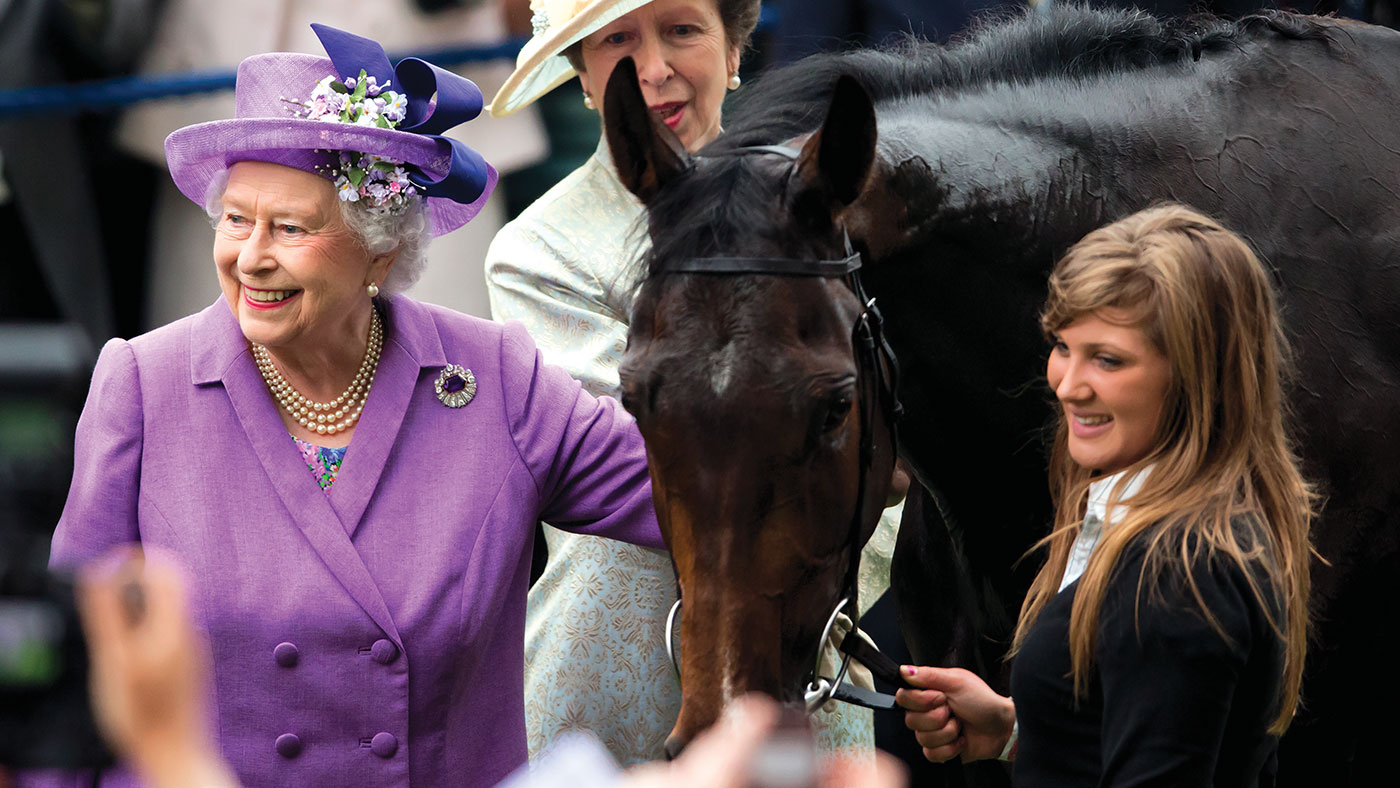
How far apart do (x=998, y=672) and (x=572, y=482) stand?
103cm

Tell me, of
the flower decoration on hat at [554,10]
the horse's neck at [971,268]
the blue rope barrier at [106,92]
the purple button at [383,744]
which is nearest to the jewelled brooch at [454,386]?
the purple button at [383,744]

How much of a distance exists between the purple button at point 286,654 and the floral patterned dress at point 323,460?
28 centimetres

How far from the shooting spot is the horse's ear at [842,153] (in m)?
2.44

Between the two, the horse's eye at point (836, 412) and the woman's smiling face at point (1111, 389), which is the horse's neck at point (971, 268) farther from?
the woman's smiling face at point (1111, 389)

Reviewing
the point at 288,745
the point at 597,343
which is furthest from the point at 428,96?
the point at 288,745

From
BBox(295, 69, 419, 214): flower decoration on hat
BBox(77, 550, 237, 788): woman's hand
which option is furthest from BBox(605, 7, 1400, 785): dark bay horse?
BBox(77, 550, 237, 788): woman's hand

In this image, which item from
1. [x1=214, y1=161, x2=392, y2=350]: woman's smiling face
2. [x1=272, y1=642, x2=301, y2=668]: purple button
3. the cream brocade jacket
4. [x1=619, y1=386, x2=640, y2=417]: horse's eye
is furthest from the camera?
the cream brocade jacket

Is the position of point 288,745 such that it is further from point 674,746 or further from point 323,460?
point 674,746

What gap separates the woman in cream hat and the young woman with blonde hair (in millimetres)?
1024

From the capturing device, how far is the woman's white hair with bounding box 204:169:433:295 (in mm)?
2705

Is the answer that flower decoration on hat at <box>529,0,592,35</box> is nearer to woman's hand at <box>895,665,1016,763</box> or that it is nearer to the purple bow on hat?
the purple bow on hat

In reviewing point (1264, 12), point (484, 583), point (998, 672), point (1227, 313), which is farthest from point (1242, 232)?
point (484, 583)

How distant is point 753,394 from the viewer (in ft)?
7.48

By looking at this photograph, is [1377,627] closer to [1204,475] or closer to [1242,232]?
[1242,232]
